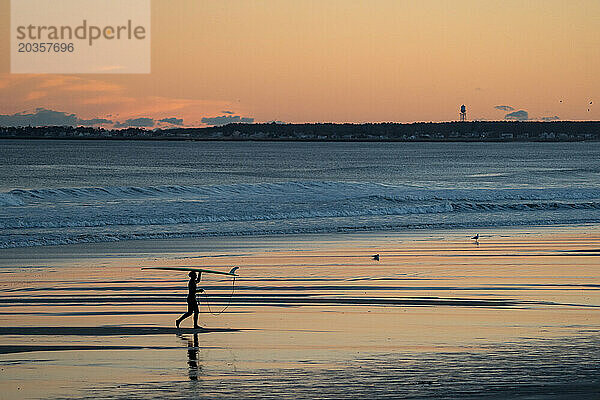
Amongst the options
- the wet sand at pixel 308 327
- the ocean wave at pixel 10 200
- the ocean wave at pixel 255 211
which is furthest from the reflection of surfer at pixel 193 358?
the ocean wave at pixel 10 200

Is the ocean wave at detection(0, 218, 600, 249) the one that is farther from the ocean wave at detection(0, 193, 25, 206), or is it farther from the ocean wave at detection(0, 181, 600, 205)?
the ocean wave at detection(0, 193, 25, 206)

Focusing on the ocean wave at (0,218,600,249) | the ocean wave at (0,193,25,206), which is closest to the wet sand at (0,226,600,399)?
the ocean wave at (0,218,600,249)

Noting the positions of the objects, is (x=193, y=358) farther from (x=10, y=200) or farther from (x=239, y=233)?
Answer: (x=10, y=200)

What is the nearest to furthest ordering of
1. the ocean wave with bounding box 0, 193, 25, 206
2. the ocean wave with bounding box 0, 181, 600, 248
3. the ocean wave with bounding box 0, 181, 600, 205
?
the ocean wave with bounding box 0, 181, 600, 248, the ocean wave with bounding box 0, 193, 25, 206, the ocean wave with bounding box 0, 181, 600, 205

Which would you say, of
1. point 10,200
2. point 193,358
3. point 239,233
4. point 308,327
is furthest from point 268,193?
point 193,358

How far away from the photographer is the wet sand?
31.2 feet

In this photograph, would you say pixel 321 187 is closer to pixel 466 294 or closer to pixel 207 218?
pixel 207 218

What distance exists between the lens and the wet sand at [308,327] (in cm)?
952

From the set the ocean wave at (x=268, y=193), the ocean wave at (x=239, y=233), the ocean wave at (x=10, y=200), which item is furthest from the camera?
the ocean wave at (x=268, y=193)

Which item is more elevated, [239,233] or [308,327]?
[308,327]

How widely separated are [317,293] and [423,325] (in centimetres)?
327

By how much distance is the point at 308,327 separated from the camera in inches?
490

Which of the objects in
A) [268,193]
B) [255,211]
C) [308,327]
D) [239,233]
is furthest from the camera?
[268,193]

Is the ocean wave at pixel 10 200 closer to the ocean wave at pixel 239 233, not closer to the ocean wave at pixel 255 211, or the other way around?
the ocean wave at pixel 255 211
